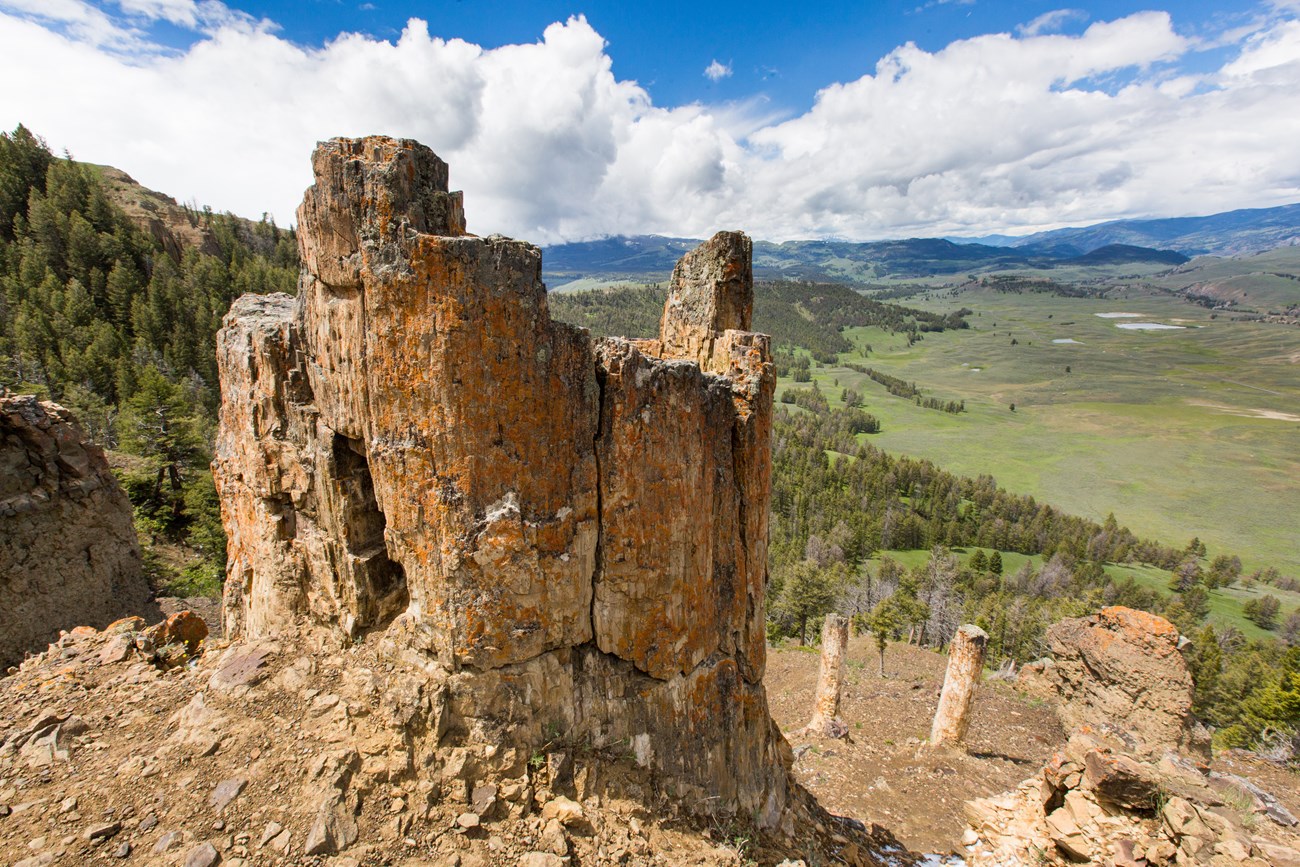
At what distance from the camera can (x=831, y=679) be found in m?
23.4

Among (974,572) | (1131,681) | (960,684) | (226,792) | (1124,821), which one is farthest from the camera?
(974,572)

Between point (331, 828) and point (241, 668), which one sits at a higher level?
point (241, 668)

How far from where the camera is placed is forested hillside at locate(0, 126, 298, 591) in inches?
1443

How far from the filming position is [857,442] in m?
157

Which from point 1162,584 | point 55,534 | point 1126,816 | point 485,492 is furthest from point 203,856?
point 1162,584

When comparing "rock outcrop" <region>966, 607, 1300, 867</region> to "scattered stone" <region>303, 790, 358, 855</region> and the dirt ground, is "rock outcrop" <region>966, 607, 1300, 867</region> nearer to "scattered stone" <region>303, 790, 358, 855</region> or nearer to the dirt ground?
the dirt ground

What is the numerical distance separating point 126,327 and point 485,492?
89.0m

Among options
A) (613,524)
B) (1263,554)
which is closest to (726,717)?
(613,524)

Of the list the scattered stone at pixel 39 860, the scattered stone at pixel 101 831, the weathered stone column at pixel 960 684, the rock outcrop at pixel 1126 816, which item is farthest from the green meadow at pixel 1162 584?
the scattered stone at pixel 39 860

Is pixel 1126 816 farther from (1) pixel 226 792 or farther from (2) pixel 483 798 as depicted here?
→ (1) pixel 226 792

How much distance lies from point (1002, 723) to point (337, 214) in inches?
Answer: 1253

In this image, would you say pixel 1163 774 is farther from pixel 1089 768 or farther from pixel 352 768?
pixel 352 768

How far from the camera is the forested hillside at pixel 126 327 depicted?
36.7 m

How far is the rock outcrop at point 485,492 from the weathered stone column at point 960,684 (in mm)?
14990
